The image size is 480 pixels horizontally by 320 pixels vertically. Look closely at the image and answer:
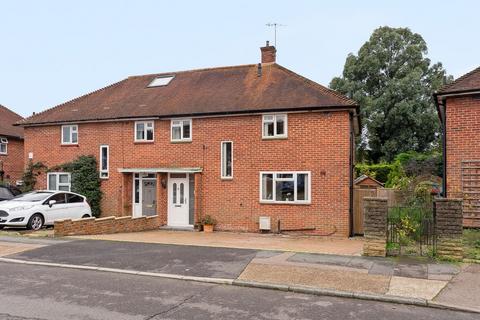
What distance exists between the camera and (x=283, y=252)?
11.2m

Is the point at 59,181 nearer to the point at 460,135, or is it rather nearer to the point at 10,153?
the point at 10,153

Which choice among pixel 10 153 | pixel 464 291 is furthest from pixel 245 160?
pixel 10 153

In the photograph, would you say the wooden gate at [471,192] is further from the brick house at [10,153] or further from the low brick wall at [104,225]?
the brick house at [10,153]

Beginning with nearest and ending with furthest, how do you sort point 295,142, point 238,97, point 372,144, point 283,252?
point 283,252, point 295,142, point 238,97, point 372,144

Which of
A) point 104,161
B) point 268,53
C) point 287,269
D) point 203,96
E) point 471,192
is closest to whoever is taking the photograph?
point 287,269

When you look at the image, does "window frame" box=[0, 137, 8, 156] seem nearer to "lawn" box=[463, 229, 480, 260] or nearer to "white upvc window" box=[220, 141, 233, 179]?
"white upvc window" box=[220, 141, 233, 179]

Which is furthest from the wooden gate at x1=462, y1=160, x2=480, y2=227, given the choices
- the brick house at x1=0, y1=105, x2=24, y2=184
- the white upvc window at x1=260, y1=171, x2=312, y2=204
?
the brick house at x1=0, y1=105, x2=24, y2=184

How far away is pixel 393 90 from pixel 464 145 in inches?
960

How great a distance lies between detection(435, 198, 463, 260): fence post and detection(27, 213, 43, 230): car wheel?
43.7ft

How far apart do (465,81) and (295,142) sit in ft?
19.7

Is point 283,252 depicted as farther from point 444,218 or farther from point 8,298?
point 8,298

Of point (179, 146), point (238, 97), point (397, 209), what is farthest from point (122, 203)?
point (397, 209)

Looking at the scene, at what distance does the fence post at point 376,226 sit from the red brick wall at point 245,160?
580cm

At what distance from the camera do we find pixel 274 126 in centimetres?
1767
